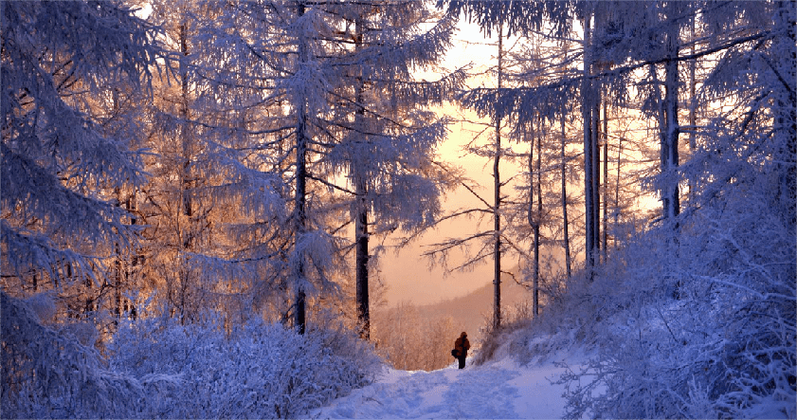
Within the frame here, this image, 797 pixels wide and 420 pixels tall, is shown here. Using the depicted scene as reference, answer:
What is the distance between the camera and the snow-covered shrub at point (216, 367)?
531 centimetres

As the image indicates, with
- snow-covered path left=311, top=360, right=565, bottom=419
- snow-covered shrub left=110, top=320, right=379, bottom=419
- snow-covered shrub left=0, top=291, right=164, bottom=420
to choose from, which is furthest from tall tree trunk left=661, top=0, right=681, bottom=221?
snow-covered shrub left=0, top=291, right=164, bottom=420

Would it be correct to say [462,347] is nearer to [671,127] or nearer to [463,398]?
[463,398]

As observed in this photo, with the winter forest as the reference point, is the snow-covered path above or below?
below

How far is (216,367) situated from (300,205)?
219 inches

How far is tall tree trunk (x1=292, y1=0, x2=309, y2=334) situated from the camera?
10.6 m

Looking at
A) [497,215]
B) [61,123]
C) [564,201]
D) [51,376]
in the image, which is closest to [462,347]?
[497,215]

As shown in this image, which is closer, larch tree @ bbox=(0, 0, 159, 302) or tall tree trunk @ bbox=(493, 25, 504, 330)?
larch tree @ bbox=(0, 0, 159, 302)

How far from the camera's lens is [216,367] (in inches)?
234

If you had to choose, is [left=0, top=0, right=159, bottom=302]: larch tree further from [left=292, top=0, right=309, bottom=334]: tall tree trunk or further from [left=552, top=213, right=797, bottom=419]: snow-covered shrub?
[left=292, top=0, right=309, bottom=334]: tall tree trunk

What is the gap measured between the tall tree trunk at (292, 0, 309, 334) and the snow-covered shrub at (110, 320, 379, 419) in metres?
2.31

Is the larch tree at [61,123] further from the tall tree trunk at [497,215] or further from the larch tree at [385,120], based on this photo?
the tall tree trunk at [497,215]

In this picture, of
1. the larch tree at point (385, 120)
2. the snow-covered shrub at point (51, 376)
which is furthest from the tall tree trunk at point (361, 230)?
the snow-covered shrub at point (51, 376)

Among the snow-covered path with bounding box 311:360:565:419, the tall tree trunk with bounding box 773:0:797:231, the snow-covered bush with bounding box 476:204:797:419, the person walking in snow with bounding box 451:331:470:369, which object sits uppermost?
the tall tree trunk with bounding box 773:0:797:231

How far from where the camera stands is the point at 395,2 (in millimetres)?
13938
